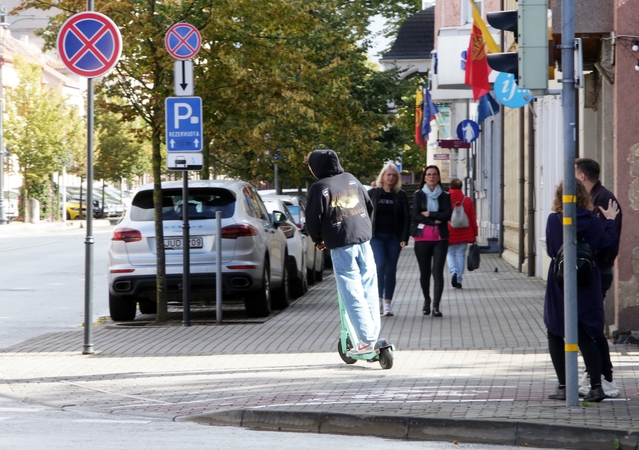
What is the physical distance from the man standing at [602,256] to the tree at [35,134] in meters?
52.4

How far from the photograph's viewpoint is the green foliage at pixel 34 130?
59000 mm

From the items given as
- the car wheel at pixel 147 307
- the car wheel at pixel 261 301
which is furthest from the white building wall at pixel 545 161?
the car wheel at pixel 147 307

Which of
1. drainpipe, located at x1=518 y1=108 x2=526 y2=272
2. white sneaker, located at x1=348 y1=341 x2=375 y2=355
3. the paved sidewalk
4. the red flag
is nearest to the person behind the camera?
the paved sidewalk

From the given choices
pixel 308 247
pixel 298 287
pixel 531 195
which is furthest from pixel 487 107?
pixel 298 287

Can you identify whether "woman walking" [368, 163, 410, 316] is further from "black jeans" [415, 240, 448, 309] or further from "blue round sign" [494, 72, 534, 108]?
"blue round sign" [494, 72, 534, 108]

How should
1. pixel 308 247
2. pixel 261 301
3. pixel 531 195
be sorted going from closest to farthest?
pixel 261 301 → pixel 308 247 → pixel 531 195

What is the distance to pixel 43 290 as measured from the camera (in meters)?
20.5

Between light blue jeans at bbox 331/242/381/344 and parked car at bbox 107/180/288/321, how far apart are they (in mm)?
4312

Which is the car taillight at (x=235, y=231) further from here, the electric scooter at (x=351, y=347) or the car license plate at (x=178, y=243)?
the electric scooter at (x=351, y=347)

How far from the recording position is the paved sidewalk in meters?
7.13

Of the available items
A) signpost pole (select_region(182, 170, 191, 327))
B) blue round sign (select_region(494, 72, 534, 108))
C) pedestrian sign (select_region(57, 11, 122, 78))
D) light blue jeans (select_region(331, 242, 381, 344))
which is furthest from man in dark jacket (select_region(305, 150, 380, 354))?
blue round sign (select_region(494, 72, 534, 108))

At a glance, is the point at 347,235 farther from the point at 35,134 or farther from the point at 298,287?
the point at 35,134

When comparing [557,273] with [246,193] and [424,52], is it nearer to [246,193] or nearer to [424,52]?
[246,193]

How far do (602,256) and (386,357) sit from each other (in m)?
2.34
